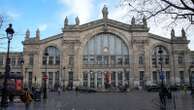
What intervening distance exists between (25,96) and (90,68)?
55677mm

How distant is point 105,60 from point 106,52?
2264 mm

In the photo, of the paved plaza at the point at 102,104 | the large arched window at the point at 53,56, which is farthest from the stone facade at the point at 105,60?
the paved plaza at the point at 102,104

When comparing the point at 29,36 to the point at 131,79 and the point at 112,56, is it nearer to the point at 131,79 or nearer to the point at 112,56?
the point at 112,56

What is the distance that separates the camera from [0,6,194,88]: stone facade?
7756 cm

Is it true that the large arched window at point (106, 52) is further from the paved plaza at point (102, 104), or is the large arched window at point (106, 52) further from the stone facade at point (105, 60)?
the paved plaza at point (102, 104)

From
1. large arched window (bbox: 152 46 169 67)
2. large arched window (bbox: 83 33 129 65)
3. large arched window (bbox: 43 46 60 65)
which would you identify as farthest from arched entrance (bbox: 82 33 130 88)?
large arched window (bbox: 43 46 60 65)

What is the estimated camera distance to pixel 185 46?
79375 mm

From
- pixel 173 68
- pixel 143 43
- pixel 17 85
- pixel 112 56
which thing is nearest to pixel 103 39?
pixel 112 56

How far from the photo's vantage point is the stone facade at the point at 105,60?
77.6 m

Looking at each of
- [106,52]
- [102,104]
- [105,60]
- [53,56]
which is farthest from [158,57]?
[102,104]

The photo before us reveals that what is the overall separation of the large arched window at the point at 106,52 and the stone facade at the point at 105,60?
0.92 ft

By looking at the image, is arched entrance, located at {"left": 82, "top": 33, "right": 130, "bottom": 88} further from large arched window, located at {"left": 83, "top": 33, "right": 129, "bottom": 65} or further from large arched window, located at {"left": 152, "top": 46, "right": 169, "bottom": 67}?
large arched window, located at {"left": 152, "top": 46, "right": 169, "bottom": 67}

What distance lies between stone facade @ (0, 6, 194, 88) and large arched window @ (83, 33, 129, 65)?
28cm

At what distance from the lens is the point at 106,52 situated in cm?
7912
